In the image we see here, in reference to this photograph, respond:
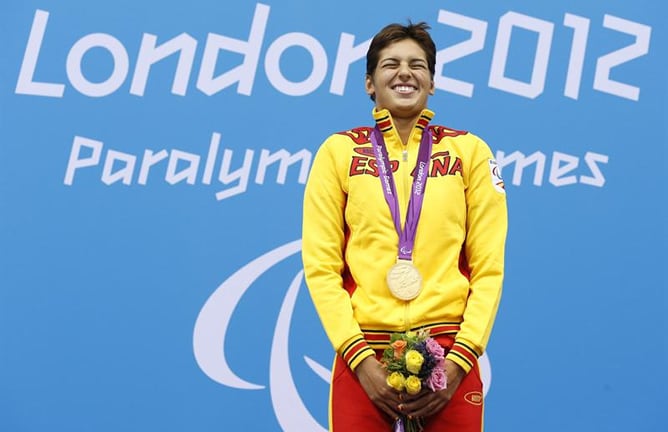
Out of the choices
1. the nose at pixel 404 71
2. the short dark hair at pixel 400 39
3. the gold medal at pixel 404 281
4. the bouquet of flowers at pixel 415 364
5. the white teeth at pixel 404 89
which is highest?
the short dark hair at pixel 400 39

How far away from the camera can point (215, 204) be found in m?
3.43

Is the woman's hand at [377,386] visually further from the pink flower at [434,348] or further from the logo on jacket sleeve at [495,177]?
the logo on jacket sleeve at [495,177]

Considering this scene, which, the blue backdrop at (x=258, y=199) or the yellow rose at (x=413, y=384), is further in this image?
the blue backdrop at (x=258, y=199)

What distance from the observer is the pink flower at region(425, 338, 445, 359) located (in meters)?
1.98

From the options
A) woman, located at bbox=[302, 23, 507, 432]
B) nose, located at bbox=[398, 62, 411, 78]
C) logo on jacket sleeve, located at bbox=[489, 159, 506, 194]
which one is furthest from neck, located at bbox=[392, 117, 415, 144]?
logo on jacket sleeve, located at bbox=[489, 159, 506, 194]

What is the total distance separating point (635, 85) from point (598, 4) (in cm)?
33

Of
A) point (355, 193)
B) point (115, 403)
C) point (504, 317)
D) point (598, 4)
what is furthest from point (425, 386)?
point (598, 4)

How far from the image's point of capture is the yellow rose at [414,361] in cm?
194

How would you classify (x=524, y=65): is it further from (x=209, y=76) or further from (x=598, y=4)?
(x=209, y=76)

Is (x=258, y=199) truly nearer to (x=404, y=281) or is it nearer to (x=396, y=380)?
(x=404, y=281)

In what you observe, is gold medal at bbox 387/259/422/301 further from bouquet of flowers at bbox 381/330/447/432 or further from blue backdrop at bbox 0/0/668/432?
blue backdrop at bbox 0/0/668/432

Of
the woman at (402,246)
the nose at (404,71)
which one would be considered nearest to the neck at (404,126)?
the woman at (402,246)

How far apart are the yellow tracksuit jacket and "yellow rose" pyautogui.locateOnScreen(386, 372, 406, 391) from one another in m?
0.10

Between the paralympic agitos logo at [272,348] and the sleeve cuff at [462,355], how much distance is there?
1335mm
